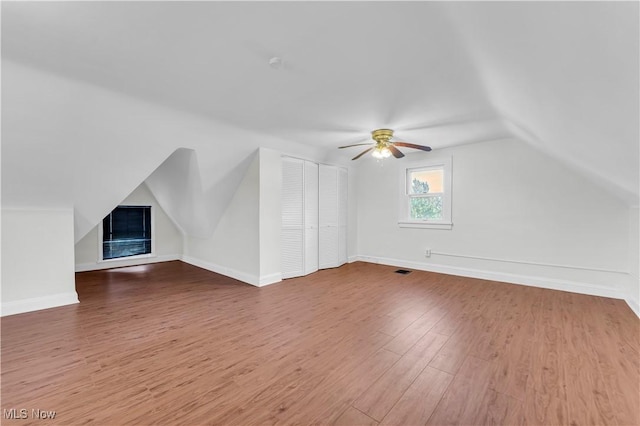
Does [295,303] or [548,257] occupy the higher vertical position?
[548,257]

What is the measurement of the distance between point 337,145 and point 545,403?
158 inches

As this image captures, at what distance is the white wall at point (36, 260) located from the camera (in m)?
3.16

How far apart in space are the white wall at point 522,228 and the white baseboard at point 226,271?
3.02 metres

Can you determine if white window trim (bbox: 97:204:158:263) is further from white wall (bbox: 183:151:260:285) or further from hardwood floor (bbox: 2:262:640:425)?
hardwood floor (bbox: 2:262:640:425)

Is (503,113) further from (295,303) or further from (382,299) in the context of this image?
(295,303)

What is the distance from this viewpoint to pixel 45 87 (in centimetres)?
231

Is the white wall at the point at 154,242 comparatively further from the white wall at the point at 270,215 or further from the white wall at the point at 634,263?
the white wall at the point at 634,263

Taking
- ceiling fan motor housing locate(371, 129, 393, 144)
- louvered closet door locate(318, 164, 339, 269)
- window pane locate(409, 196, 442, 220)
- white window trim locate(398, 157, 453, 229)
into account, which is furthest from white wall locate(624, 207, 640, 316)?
louvered closet door locate(318, 164, 339, 269)

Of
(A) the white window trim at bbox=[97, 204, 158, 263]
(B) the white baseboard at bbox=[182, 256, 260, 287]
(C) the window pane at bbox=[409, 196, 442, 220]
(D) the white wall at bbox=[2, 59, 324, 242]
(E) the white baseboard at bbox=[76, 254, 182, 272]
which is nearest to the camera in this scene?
(D) the white wall at bbox=[2, 59, 324, 242]

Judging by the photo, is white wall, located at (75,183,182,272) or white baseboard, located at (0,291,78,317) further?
white wall, located at (75,183,182,272)

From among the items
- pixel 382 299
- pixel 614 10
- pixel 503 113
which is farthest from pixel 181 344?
pixel 503 113

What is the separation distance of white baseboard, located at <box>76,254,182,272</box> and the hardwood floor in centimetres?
229

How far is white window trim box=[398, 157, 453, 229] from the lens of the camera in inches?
197

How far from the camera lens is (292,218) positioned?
4.80m
